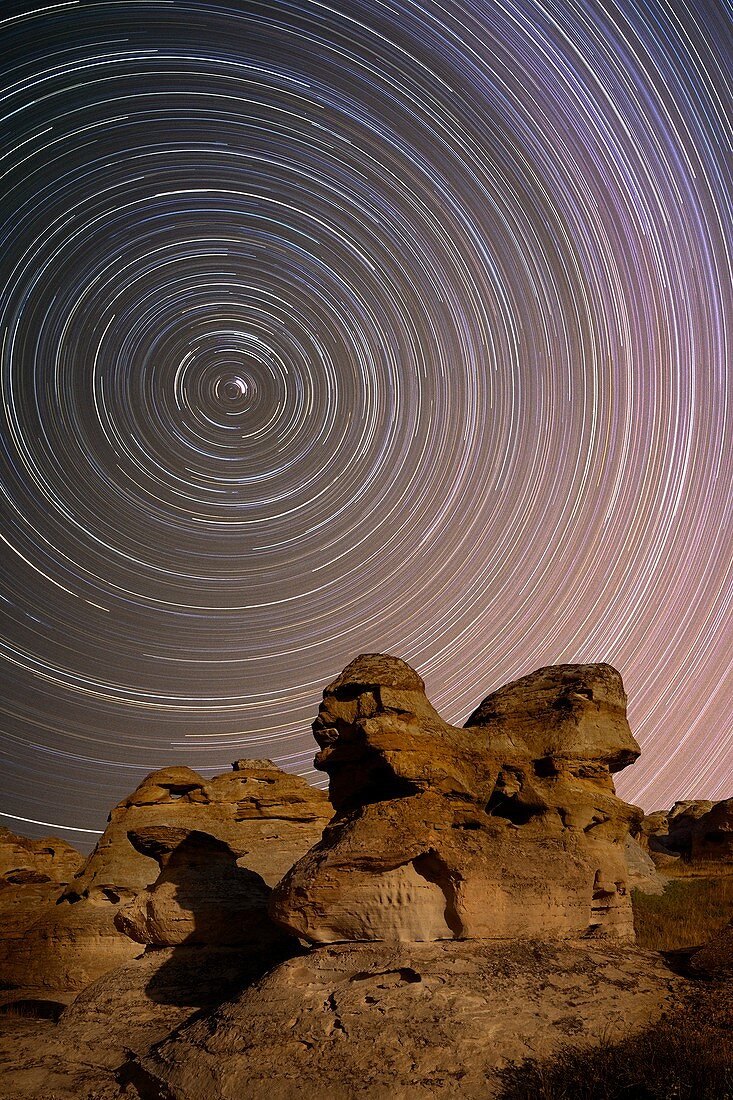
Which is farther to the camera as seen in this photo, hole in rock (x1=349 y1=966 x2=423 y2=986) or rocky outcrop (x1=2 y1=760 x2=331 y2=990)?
rocky outcrop (x1=2 y1=760 x2=331 y2=990)

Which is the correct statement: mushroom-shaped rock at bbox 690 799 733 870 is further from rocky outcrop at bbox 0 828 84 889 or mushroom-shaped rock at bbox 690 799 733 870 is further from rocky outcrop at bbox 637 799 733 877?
rocky outcrop at bbox 0 828 84 889

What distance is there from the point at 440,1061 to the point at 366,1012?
122 centimetres

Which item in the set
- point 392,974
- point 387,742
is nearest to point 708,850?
point 387,742

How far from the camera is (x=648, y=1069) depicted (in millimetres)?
7383

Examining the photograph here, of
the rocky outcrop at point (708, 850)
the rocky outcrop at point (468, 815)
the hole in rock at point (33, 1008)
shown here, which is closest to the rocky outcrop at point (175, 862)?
the hole in rock at point (33, 1008)

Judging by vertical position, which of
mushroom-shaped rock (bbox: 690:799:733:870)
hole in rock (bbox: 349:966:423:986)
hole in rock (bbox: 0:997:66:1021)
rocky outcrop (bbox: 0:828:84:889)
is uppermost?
rocky outcrop (bbox: 0:828:84:889)

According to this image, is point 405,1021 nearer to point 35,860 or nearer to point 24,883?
point 24,883

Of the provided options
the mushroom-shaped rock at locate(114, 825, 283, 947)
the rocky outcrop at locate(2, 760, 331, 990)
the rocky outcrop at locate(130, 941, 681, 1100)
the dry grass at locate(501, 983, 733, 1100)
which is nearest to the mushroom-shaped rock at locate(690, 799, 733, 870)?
the rocky outcrop at locate(2, 760, 331, 990)

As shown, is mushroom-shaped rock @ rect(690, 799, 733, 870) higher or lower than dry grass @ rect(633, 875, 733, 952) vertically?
higher

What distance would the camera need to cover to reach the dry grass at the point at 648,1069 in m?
7.02

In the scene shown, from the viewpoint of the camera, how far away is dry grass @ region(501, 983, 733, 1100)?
7023 millimetres

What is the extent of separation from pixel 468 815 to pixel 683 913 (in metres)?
12.0

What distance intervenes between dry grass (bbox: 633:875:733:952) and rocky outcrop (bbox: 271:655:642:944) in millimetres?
3879

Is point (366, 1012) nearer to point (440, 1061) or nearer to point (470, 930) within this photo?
point (440, 1061)
